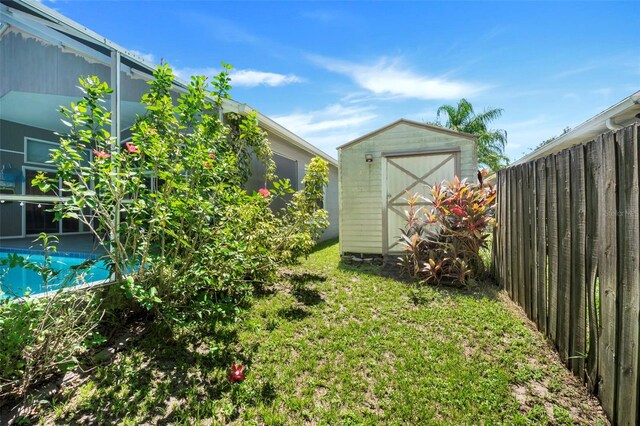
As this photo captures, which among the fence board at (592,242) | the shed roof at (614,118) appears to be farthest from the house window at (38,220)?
the shed roof at (614,118)

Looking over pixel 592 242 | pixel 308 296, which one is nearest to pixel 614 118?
pixel 592 242

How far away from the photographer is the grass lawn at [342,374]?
6.94 feet

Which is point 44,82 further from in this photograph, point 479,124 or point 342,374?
point 479,124

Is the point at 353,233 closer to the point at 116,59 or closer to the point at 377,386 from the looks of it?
the point at 377,386

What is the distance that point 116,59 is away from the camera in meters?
3.92

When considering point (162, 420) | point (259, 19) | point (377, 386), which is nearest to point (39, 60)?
point (259, 19)

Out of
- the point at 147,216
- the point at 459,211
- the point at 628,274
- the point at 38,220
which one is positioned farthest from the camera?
the point at 38,220

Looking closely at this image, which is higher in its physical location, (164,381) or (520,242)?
(520,242)

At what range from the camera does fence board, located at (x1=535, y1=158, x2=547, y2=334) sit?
3002mm

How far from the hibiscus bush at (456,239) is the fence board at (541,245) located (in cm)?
149

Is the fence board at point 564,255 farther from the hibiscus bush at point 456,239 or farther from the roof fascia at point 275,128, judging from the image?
the roof fascia at point 275,128

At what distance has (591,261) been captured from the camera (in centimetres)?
221

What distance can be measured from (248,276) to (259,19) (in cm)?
525

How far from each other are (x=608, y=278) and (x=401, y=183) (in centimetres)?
510
